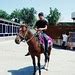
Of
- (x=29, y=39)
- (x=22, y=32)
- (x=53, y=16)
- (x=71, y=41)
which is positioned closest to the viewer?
(x=22, y=32)

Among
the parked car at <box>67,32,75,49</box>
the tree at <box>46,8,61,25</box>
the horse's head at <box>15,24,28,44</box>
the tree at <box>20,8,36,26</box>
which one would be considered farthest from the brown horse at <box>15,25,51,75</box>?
the tree at <box>20,8,36,26</box>

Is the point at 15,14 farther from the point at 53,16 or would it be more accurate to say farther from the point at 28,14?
the point at 53,16

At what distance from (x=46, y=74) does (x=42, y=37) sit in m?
1.49

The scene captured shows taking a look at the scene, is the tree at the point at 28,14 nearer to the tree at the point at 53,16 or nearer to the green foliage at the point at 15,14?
the green foliage at the point at 15,14

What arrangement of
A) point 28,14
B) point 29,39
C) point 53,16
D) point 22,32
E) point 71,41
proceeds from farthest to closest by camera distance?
point 28,14
point 53,16
point 71,41
point 29,39
point 22,32

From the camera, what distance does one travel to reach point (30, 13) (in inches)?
5000

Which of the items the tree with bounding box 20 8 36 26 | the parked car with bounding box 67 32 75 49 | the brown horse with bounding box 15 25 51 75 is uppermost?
the tree with bounding box 20 8 36 26

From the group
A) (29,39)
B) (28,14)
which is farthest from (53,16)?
(29,39)

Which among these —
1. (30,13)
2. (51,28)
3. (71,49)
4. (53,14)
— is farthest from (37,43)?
(30,13)

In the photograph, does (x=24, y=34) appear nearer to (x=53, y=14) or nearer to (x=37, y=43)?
(x=37, y=43)

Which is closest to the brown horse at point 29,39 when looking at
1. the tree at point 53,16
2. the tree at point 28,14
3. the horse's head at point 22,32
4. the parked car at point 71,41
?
the horse's head at point 22,32

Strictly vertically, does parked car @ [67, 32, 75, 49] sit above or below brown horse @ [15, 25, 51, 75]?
below

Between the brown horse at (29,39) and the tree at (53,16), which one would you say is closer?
the brown horse at (29,39)

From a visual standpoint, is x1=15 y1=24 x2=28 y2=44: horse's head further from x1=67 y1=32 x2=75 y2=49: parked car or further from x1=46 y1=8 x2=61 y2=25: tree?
x1=46 y1=8 x2=61 y2=25: tree
